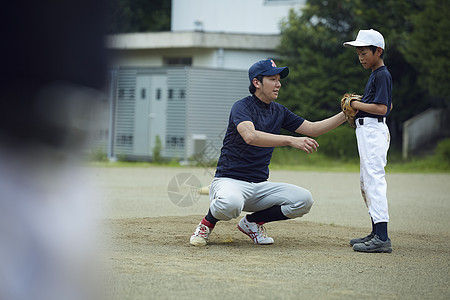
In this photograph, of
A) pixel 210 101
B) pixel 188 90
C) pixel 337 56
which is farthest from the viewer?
pixel 337 56

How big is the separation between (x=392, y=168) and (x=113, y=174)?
335 inches

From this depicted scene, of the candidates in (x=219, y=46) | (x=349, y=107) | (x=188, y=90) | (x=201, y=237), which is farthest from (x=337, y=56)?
(x=201, y=237)

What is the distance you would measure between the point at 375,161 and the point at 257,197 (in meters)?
1.10

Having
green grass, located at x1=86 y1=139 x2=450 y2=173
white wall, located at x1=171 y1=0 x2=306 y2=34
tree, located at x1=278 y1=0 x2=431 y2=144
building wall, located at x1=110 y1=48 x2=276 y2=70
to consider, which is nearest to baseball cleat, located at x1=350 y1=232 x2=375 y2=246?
green grass, located at x1=86 y1=139 x2=450 y2=173

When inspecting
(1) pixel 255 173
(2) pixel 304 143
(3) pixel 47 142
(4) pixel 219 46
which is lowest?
(1) pixel 255 173

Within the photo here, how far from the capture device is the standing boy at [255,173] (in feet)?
19.5

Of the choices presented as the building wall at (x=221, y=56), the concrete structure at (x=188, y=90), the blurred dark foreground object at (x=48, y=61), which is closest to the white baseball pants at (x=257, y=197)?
the blurred dark foreground object at (x=48, y=61)

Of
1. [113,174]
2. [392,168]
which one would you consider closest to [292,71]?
[392,168]

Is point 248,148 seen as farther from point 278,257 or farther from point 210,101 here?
point 210,101

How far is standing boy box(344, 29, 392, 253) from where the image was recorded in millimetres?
5754

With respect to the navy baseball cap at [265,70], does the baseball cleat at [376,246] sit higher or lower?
lower

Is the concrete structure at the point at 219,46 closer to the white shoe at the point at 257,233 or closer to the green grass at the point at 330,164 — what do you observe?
the green grass at the point at 330,164

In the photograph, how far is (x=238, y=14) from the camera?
92.9ft

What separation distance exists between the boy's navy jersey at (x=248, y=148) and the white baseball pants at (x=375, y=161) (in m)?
0.86
